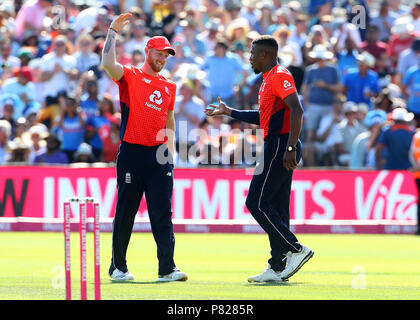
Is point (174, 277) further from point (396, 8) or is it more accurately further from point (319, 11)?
point (396, 8)

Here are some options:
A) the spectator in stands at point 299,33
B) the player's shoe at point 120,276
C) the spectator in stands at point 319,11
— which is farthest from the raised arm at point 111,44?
the spectator in stands at point 319,11

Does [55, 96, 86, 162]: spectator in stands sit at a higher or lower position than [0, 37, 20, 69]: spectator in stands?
lower

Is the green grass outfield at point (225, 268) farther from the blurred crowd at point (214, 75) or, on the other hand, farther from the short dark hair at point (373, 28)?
the short dark hair at point (373, 28)

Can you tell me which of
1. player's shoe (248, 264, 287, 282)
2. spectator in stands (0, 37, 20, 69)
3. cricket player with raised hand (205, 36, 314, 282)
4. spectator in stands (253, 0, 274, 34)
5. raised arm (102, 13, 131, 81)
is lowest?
player's shoe (248, 264, 287, 282)

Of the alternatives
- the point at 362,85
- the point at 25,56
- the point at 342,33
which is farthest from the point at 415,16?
the point at 25,56

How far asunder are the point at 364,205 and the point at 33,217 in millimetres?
6531

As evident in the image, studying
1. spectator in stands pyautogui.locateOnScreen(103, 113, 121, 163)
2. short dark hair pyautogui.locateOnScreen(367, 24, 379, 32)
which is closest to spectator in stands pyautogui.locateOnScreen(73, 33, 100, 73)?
spectator in stands pyautogui.locateOnScreen(103, 113, 121, 163)

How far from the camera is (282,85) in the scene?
1144cm

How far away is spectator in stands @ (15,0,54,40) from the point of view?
85.2 feet

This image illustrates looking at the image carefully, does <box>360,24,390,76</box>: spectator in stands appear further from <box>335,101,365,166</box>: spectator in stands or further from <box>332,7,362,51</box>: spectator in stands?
<box>335,101,365,166</box>: spectator in stands

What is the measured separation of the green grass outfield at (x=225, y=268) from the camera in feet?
34.3

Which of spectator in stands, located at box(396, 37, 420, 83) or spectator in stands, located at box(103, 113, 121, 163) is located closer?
spectator in stands, located at box(103, 113, 121, 163)

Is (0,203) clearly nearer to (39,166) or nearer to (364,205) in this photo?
(39,166)

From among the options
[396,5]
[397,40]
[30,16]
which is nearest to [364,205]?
[397,40]
